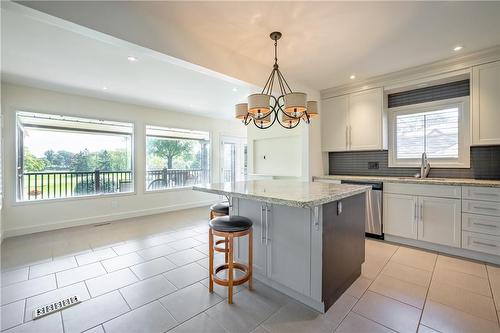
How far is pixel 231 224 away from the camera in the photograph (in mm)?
1979

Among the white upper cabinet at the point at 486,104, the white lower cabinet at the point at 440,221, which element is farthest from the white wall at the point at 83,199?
the white upper cabinet at the point at 486,104

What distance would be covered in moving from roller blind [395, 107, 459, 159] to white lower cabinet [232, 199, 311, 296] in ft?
9.64

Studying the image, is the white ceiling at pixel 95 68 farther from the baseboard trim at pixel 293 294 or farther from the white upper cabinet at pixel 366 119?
the baseboard trim at pixel 293 294

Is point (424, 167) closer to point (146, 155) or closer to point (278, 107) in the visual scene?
point (278, 107)

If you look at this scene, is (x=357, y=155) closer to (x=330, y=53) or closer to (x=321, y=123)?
(x=321, y=123)

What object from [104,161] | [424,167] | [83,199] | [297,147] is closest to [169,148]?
[104,161]

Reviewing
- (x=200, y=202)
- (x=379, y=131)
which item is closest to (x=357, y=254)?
(x=379, y=131)

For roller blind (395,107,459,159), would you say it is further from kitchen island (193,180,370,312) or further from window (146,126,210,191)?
window (146,126,210,191)

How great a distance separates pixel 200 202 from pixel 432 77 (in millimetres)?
5567

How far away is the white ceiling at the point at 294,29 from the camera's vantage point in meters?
1.99

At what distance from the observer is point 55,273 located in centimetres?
246

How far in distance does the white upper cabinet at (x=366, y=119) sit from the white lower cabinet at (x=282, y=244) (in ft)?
8.61

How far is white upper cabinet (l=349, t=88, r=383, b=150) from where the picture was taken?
368cm

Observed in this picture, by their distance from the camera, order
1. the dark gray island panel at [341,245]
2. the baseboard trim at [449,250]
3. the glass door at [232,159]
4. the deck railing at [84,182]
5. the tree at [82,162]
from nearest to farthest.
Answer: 1. the dark gray island panel at [341,245]
2. the baseboard trim at [449,250]
3. the deck railing at [84,182]
4. the tree at [82,162]
5. the glass door at [232,159]
